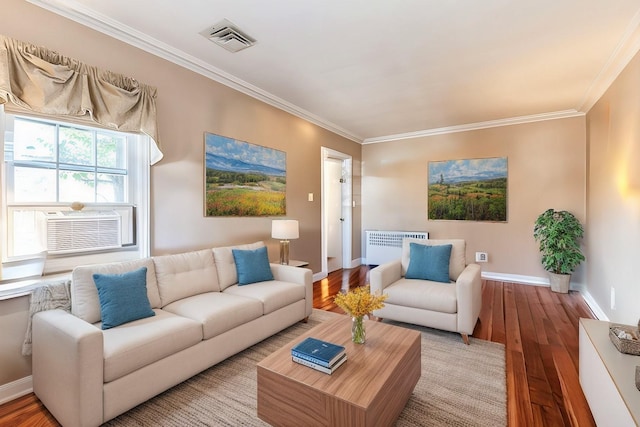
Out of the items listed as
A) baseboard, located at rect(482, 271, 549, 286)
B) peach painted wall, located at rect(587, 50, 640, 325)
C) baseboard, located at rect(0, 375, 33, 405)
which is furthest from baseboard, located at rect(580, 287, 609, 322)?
baseboard, located at rect(0, 375, 33, 405)

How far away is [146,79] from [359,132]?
3.80m

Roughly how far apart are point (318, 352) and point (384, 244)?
4483 millimetres

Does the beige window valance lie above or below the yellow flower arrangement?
above

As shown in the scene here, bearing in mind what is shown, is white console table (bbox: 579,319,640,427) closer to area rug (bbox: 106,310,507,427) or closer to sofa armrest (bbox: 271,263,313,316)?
area rug (bbox: 106,310,507,427)

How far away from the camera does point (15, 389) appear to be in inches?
76.5

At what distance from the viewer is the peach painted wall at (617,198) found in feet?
8.09

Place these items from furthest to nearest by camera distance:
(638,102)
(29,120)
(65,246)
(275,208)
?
(275,208)
(638,102)
(65,246)
(29,120)

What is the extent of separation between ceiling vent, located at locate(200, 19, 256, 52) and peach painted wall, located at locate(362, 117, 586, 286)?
12.9 feet

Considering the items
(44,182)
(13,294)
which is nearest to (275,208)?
(44,182)

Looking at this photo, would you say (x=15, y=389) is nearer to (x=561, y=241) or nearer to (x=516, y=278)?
(x=561, y=241)

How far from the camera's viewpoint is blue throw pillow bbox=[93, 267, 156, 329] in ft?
6.43

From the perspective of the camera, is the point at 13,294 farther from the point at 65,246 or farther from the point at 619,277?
the point at 619,277

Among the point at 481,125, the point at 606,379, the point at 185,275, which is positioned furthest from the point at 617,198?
the point at 185,275

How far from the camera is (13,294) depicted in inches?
75.4
